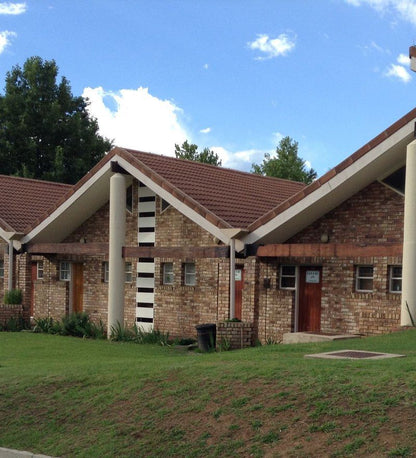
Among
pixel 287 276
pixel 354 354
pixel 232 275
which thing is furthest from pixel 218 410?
pixel 287 276

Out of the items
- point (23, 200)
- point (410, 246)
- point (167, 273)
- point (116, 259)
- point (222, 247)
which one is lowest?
point (167, 273)

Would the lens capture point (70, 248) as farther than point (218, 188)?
Yes

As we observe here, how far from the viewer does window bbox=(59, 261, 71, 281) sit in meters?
26.5

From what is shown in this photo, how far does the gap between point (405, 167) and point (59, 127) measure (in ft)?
113

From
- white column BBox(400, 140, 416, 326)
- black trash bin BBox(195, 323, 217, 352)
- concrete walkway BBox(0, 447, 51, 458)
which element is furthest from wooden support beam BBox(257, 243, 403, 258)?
concrete walkway BBox(0, 447, 51, 458)

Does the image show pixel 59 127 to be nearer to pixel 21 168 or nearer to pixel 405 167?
pixel 21 168

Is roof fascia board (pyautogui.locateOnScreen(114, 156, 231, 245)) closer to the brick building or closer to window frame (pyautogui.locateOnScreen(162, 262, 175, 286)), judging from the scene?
the brick building

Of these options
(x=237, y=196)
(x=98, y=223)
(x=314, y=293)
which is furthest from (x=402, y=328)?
(x=98, y=223)

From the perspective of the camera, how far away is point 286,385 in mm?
9234

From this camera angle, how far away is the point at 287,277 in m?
20.6

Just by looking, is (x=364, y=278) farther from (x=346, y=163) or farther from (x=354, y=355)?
(x=354, y=355)

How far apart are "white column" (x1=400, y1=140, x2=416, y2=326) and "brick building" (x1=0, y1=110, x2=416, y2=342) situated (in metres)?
0.05

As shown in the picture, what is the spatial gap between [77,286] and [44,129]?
25.1 meters

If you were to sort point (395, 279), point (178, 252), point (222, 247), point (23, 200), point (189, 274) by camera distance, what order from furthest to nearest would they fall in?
point (23, 200)
point (189, 274)
point (178, 252)
point (222, 247)
point (395, 279)
